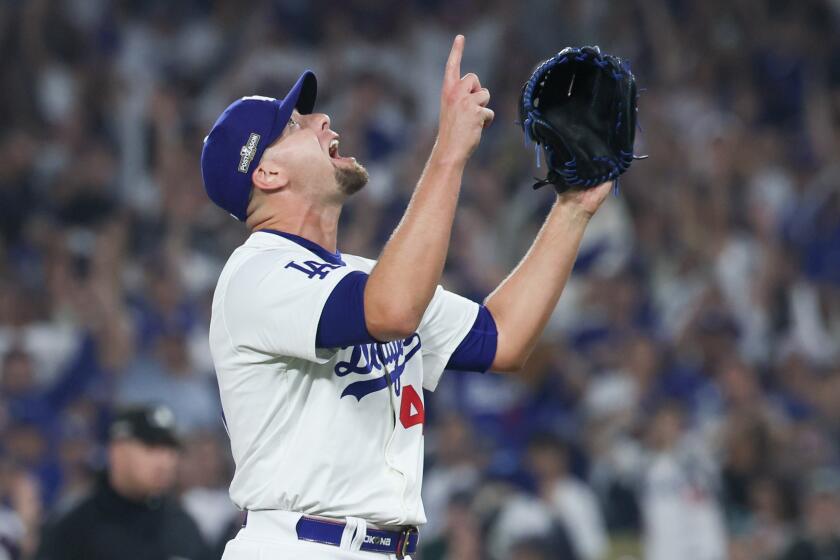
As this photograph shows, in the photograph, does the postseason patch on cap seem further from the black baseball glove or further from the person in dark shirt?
the person in dark shirt

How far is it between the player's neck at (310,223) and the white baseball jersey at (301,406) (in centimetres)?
9

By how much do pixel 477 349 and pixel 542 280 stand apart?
22 centimetres

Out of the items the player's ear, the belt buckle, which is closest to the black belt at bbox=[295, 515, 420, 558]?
the belt buckle

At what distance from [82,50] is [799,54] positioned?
5440 mm

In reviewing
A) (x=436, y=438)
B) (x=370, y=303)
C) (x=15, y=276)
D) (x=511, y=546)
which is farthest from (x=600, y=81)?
(x=15, y=276)

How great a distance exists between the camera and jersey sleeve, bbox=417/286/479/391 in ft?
9.51

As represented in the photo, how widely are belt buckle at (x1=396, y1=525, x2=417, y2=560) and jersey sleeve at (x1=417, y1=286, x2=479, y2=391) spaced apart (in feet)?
1.33

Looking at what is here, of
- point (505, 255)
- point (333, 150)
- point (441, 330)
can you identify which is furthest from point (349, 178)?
point (505, 255)

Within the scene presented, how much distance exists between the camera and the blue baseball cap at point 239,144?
2.79m

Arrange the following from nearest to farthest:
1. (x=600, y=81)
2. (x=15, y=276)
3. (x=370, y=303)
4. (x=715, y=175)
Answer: (x=370, y=303), (x=600, y=81), (x=15, y=276), (x=715, y=175)

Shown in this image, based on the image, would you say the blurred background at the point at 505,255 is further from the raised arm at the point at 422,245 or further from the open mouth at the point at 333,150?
the raised arm at the point at 422,245

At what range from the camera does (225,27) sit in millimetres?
9875

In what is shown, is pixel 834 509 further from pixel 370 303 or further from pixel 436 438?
pixel 370 303

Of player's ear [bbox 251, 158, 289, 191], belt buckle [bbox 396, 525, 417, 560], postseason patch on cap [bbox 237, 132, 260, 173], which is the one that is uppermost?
postseason patch on cap [bbox 237, 132, 260, 173]
